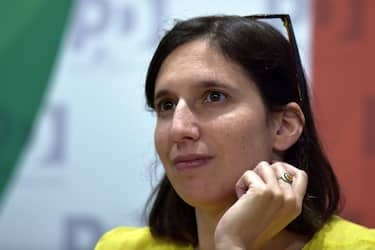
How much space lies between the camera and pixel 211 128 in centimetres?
119

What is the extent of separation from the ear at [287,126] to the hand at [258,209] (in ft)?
0.33

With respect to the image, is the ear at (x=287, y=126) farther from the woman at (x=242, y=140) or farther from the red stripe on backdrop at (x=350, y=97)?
the red stripe on backdrop at (x=350, y=97)

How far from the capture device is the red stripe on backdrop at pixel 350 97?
177 cm

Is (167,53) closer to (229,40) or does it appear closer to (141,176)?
(229,40)

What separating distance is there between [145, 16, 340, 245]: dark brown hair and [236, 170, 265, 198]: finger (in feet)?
0.45

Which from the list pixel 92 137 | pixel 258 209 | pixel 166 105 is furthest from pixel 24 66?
pixel 258 209

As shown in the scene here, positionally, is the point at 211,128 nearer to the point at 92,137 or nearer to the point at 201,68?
the point at 201,68

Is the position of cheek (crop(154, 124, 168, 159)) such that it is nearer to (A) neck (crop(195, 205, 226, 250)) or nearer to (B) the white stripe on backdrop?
(A) neck (crop(195, 205, 226, 250))

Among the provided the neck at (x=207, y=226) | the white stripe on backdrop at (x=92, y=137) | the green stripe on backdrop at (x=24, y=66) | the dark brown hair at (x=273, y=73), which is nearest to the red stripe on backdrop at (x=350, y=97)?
the white stripe on backdrop at (x=92, y=137)

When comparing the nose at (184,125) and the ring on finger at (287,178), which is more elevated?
the nose at (184,125)

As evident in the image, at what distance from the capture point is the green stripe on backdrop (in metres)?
1.94

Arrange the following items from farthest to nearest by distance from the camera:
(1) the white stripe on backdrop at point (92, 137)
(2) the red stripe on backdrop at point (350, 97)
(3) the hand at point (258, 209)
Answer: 1. (1) the white stripe on backdrop at point (92, 137)
2. (2) the red stripe on backdrop at point (350, 97)
3. (3) the hand at point (258, 209)

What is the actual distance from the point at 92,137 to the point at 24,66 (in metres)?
0.27

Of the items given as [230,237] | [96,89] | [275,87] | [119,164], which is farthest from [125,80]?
[230,237]
